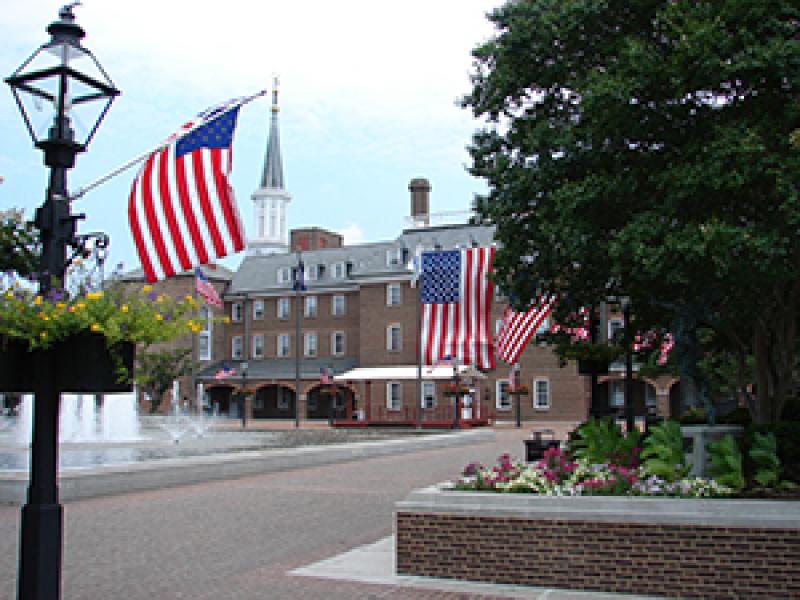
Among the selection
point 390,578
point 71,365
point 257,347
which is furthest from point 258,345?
point 71,365

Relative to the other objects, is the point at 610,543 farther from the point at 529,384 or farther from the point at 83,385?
the point at 529,384

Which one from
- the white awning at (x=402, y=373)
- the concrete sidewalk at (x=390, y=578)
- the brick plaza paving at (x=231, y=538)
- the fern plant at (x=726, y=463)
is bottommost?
the brick plaza paving at (x=231, y=538)

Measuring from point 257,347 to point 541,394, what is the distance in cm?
2346

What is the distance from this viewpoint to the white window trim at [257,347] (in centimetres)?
6181

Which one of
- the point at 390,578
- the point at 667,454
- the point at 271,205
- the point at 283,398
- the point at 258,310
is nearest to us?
the point at 390,578

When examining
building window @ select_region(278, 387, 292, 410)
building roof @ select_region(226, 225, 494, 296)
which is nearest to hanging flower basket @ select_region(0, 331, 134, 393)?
building roof @ select_region(226, 225, 494, 296)

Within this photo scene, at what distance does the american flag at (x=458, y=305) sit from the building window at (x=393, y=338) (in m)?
29.2

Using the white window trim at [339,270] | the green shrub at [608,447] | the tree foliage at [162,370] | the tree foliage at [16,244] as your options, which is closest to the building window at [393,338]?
the white window trim at [339,270]

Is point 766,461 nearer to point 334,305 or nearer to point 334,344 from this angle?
point 334,344

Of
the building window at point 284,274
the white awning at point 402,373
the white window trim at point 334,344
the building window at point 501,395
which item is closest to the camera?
the white awning at point 402,373

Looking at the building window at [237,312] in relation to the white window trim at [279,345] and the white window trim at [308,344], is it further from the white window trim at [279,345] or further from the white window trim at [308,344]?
the white window trim at [308,344]

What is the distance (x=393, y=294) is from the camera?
53.9 m

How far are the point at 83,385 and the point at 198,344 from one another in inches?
2301

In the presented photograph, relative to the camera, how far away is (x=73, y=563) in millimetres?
8977
